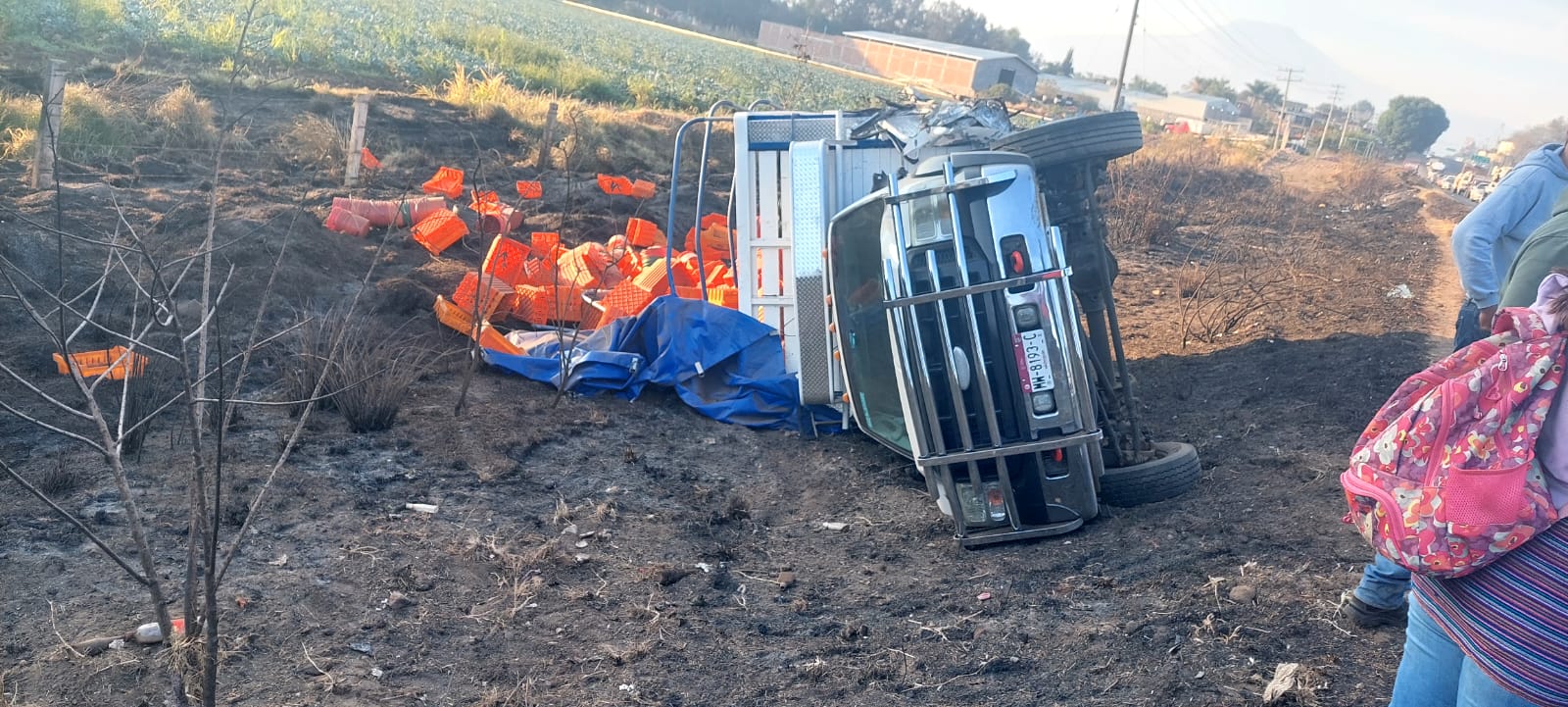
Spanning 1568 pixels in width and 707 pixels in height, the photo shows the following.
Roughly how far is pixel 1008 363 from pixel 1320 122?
75915 millimetres

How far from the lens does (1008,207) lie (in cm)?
458

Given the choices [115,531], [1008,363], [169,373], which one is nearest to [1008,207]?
[1008,363]

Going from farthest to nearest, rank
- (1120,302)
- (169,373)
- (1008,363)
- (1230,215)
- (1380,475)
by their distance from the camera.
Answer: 1. (1230,215)
2. (1120,302)
3. (169,373)
4. (1008,363)
5. (1380,475)

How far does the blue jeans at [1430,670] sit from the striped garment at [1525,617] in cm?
10

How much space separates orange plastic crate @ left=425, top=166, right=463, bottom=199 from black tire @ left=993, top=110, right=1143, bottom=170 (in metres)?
8.38

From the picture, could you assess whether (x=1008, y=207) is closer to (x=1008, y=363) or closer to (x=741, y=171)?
(x=1008, y=363)

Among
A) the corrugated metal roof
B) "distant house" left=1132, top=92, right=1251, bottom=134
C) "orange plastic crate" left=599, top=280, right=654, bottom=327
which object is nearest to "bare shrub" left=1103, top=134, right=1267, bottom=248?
"orange plastic crate" left=599, top=280, right=654, bottom=327

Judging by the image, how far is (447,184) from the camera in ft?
39.3

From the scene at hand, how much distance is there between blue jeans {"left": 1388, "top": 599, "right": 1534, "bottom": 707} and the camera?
7.03 feet

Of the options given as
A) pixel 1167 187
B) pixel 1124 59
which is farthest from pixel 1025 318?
pixel 1124 59

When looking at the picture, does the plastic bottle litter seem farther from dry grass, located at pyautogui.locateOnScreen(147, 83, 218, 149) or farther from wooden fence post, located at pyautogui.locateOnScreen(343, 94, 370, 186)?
dry grass, located at pyautogui.locateOnScreen(147, 83, 218, 149)

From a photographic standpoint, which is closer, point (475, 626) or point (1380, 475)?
point (1380, 475)

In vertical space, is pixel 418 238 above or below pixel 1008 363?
below

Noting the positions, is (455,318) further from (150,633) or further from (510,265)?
(150,633)
